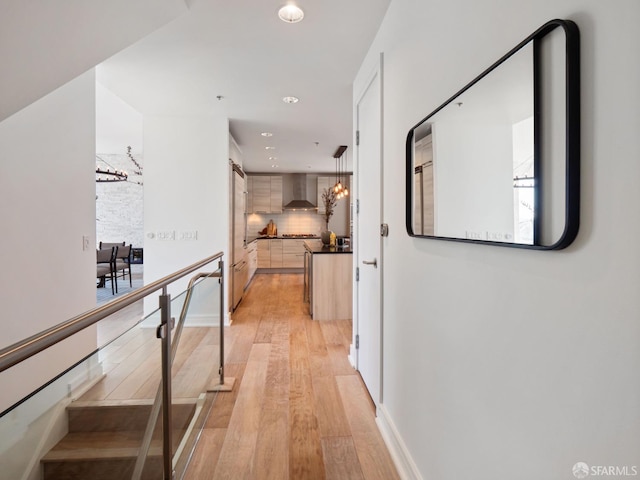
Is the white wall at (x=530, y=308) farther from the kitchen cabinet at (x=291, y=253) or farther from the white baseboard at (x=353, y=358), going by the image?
the kitchen cabinet at (x=291, y=253)

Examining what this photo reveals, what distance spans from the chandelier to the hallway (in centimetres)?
323

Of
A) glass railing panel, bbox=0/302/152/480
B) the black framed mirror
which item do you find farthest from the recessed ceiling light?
glass railing panel, bbox=0/302/152/480

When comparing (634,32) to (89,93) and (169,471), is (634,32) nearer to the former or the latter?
(169,471)

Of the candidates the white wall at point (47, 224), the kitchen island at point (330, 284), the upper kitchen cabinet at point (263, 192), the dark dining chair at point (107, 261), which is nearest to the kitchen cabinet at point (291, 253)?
the upper kitchen cabinet at point (263, 192)

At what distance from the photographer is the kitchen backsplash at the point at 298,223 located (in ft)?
28.6

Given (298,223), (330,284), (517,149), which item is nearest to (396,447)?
(517,149)

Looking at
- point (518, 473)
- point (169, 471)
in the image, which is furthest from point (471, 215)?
point (169, 471)

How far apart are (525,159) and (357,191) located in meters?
2.02

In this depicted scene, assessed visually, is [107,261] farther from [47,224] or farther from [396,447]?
[396,447]

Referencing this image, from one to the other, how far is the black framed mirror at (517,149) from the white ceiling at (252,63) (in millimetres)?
1267

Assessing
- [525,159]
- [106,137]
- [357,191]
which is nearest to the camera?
[525,159]

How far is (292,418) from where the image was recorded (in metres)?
2.05

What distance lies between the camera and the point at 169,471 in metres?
1.43

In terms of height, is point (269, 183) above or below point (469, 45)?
above
